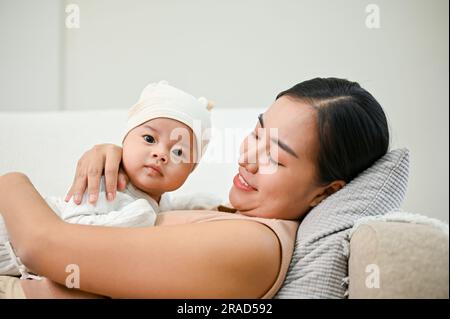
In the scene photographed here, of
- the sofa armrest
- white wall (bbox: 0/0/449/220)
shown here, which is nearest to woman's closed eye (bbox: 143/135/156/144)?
the sofa armrest

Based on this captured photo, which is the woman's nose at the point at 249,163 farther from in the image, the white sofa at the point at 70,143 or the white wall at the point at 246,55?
the white wall at the point at 246,55

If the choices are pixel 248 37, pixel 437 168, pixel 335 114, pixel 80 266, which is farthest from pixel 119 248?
pixel 437 168

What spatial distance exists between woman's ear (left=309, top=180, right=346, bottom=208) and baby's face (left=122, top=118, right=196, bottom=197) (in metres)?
0.39

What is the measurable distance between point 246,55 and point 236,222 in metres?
1.77

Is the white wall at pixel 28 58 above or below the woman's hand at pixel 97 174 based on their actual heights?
above

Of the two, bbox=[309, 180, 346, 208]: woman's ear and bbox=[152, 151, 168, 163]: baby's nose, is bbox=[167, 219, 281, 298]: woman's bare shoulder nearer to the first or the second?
bbox=[309, 180, 346, 208]: woman's ear

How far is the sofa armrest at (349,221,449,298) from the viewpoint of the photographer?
2.56ft

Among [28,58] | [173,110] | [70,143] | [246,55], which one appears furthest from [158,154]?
[28,58]

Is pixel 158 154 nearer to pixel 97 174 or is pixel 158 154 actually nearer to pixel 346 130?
pixel 97 174

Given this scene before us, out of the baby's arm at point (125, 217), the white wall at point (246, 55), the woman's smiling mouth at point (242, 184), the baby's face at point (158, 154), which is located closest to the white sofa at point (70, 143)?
the white wall at point (246, 55)

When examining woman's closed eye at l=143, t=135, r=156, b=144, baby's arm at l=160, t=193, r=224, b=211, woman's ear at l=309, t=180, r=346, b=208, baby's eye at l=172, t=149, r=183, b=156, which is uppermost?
woman's closed eye at l=143, t=135, r=156, b=144

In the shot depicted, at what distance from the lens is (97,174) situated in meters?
1.13

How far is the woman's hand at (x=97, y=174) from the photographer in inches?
43.1

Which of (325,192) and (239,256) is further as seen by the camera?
(325,192)
